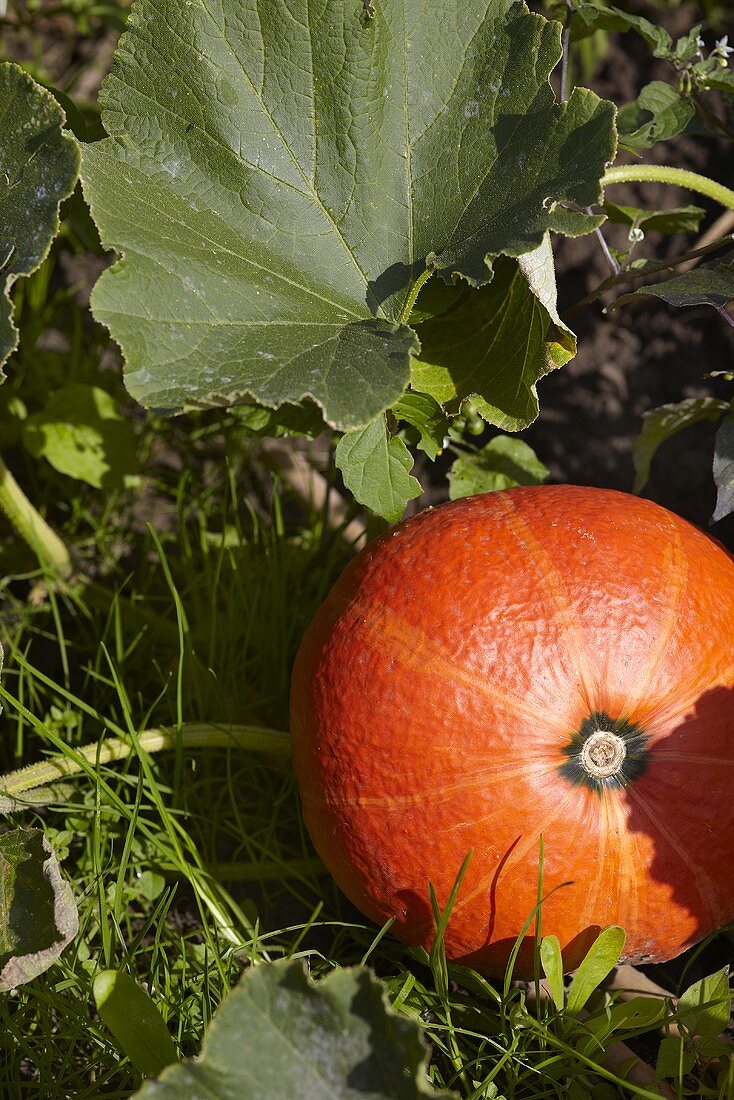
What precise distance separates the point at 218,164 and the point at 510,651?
1033mm

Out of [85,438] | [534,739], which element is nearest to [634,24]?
[534,739]

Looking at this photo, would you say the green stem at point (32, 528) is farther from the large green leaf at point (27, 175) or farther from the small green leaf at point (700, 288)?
the small green leaf at point (700, 288)

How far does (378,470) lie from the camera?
1818 millimetres

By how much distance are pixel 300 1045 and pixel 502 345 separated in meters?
1.27

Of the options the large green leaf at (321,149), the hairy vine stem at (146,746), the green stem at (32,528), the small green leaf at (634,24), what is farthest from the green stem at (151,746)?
the small green leaf at (634,24)

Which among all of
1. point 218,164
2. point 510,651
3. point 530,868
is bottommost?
point 530,868

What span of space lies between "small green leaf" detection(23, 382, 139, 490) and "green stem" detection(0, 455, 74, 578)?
15 centimetres

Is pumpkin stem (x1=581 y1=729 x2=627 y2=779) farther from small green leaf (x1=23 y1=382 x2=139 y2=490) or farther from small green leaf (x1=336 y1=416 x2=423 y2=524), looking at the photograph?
small green leaf (x1=23 y1=382 x2=139 y2=490)

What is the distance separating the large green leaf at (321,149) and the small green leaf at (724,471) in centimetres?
54

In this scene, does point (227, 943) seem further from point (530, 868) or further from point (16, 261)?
point (16, 261)

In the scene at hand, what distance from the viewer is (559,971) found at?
1.61 meters

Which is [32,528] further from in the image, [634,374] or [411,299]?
[634,374]

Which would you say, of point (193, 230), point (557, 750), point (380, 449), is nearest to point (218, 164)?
point (193, 230)

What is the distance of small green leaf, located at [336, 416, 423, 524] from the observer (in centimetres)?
180
